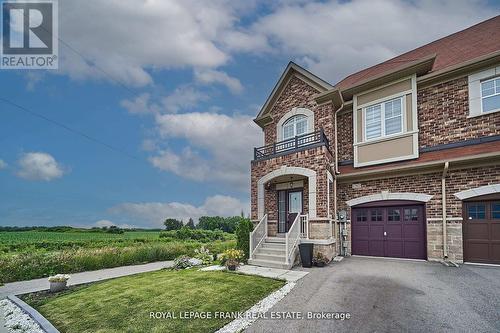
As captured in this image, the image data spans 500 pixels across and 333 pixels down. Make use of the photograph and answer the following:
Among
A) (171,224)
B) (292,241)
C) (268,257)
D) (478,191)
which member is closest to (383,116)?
(478,191)

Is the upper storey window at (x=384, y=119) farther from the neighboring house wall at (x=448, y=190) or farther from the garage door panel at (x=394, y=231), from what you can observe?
the garage door panel at (x=394, y=231)

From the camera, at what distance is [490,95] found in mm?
9492

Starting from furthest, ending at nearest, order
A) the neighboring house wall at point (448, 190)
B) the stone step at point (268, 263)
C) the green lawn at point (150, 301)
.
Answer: the stone step at point (268, 263) → the neighboring house wall at point (448, 190) → the green lawn at point (150, 301)

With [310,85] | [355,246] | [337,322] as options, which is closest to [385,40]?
[310,85]

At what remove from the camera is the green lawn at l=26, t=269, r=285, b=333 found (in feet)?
16.9

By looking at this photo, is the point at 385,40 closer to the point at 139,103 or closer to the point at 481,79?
the point at 481,79

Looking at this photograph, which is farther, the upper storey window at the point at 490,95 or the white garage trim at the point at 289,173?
the white garage trim at the point at 289,173

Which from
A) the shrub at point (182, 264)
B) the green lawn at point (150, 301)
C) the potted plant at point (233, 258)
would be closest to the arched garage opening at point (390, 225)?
the potted plant at point (233, 258)

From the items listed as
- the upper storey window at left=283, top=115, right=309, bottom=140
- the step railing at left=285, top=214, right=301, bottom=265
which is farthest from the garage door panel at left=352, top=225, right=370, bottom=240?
the upper storey window at left=283, top=115, right=309, bottom=140

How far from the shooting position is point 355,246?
11625mm

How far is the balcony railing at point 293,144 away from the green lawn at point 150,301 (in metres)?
5.79

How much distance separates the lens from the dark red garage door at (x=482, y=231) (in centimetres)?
887

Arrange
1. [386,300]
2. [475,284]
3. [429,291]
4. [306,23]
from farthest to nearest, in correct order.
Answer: [306,23], [475,284], [429,291], [386,300]

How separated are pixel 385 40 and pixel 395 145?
6.27 m
